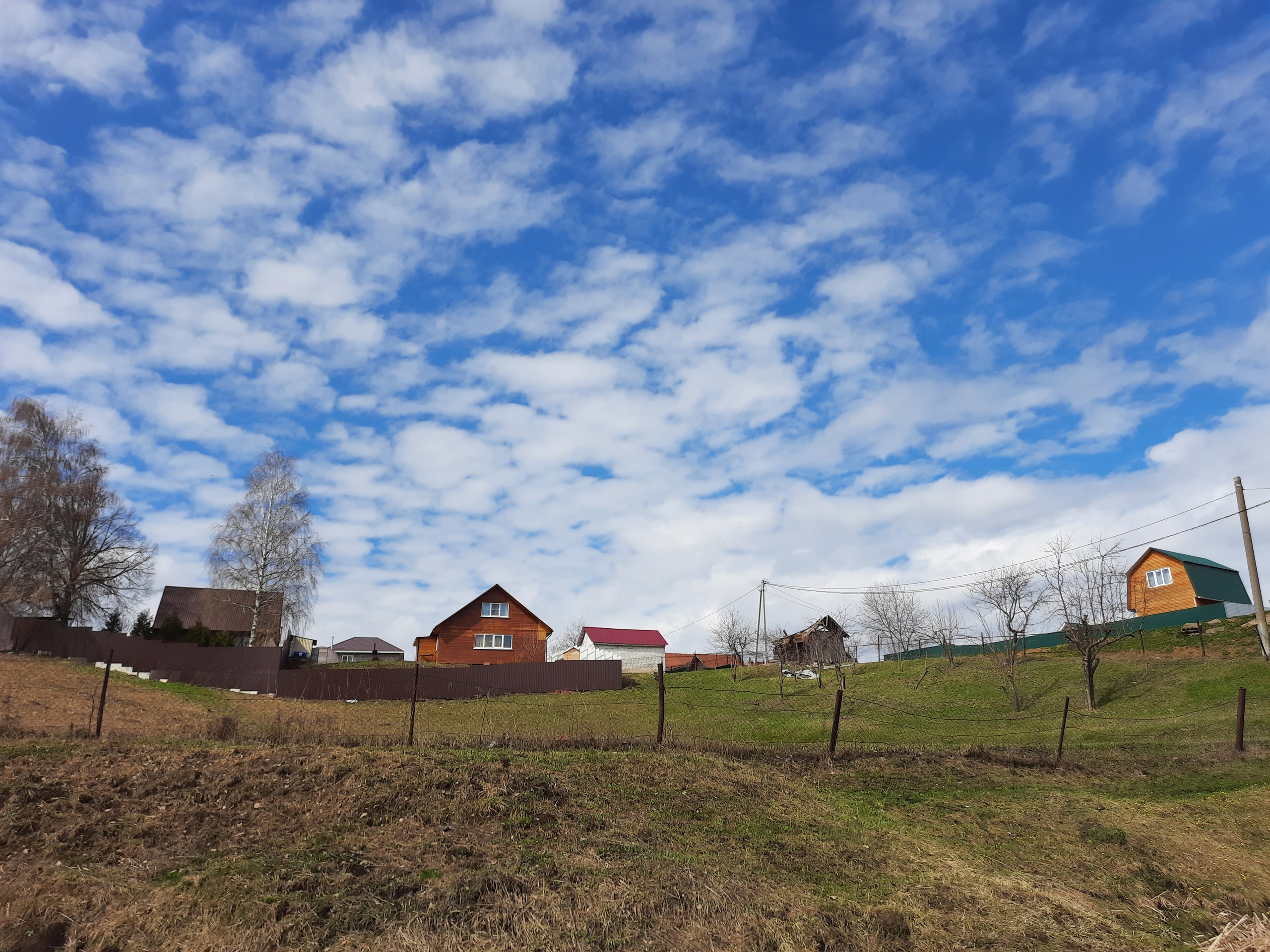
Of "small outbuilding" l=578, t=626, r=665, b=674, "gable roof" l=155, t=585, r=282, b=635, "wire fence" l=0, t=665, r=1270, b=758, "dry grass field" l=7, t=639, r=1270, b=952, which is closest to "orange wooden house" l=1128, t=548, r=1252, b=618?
"wire fence" l=0, t=665, r=1270, b=758

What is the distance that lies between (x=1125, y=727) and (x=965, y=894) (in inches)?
843

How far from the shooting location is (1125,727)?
24.4 metres

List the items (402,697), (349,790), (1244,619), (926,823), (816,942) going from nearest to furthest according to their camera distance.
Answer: (816,942)
(349,790)
(926,823)
(402,697)
(1244,619)

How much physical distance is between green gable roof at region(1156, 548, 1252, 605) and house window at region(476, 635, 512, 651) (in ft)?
151

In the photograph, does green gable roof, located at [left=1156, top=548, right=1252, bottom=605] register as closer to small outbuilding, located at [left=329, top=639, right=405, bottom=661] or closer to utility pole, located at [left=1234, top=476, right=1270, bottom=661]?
utility pole, located at [left=1234, top=476, right=1270, bottom=661]

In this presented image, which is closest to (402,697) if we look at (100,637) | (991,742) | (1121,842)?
(100,637)

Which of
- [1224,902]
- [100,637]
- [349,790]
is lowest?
[1224,902]

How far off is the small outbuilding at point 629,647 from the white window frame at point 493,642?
811 centimetres

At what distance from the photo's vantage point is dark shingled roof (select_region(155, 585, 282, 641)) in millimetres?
51375

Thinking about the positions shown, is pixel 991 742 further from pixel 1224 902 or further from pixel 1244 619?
pixel 1244 619

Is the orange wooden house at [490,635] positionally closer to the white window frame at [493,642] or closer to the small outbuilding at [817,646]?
the white window frame at [493,642]

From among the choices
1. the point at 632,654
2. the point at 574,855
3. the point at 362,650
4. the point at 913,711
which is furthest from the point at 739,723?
the point at 362,650

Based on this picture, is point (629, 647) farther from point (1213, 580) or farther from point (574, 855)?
point (574, 855)

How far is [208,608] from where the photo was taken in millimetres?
53750
